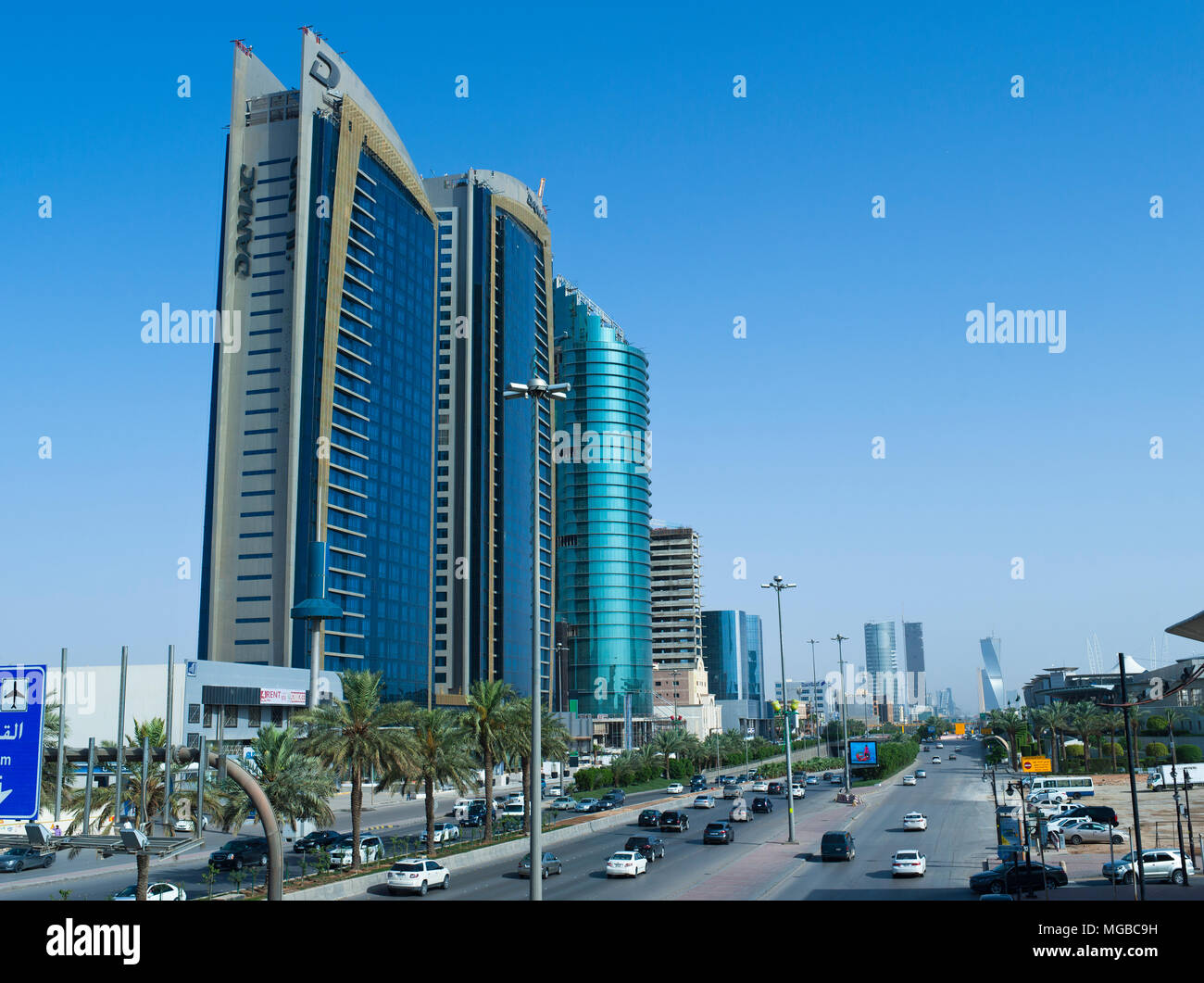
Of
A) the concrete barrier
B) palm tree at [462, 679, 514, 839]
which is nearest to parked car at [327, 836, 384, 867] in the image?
the concrete barrier

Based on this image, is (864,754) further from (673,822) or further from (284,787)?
(284,787)

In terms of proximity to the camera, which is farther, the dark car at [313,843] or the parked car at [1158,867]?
the dark car at [313,843]

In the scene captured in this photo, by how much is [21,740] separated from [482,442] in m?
159

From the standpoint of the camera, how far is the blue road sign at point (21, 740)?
17484mm

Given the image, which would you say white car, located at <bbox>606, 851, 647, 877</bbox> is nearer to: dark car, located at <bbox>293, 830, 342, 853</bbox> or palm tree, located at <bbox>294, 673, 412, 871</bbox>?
palm tree, located at <bbox>294, 673, 412, 871</bbox>

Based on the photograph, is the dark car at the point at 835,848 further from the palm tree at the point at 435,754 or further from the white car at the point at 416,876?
the white car at the point at 416,876

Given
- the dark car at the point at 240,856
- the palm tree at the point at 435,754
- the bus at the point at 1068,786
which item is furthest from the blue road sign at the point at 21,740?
the bus at the point at 1068,786

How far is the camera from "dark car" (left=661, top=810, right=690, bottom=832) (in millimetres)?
66744

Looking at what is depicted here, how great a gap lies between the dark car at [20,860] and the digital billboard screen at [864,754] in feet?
277

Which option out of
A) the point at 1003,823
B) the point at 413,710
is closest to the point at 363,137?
the point at 413,710

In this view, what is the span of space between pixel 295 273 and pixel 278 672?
4978cm

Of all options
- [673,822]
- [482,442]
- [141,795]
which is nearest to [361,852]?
[141,795]
